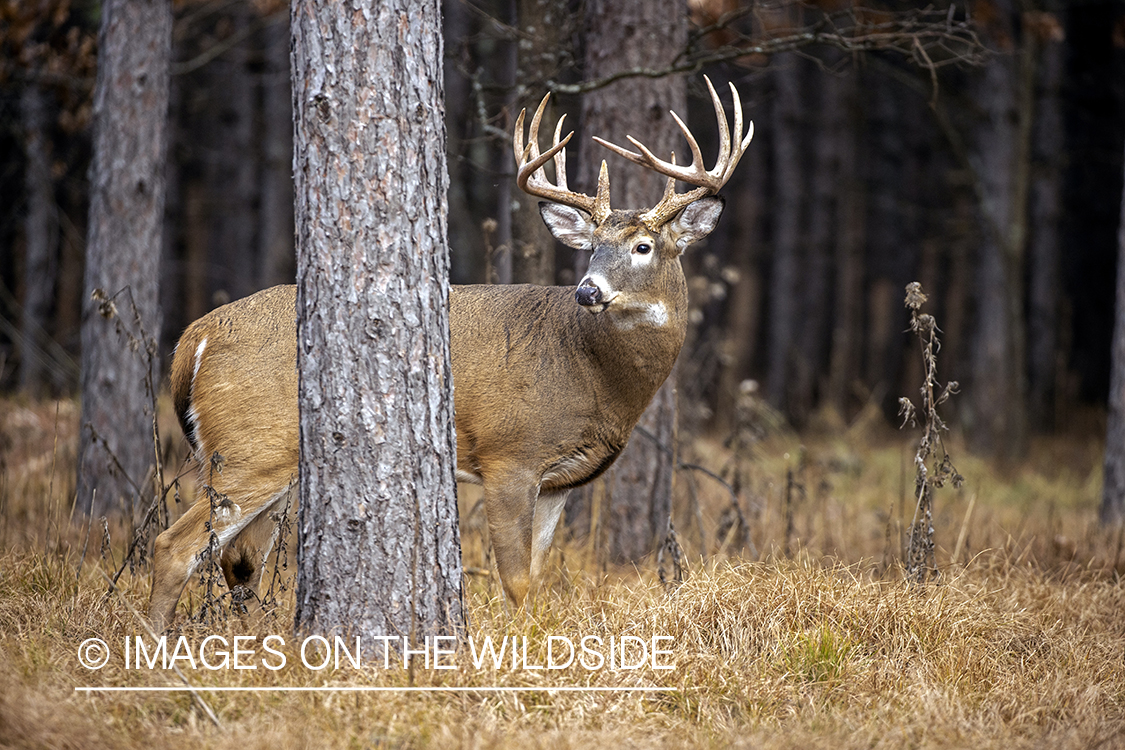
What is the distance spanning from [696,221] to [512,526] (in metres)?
1.77

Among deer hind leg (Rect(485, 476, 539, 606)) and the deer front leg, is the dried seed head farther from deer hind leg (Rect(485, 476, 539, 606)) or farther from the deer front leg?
the deer front leg

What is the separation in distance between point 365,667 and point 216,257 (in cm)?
2152

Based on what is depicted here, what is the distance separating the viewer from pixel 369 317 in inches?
137

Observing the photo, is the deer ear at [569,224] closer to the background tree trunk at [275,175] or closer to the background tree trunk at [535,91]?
the background tree trunk at [535,91]

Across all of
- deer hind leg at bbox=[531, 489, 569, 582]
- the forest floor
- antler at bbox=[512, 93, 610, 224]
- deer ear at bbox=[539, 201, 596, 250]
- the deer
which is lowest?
the forest floor

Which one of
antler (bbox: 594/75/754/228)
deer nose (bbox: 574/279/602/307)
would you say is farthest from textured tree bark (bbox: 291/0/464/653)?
antler (bbox: 594/75/754/228)

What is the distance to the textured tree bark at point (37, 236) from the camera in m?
10.1

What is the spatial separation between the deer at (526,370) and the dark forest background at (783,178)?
0.84 metres

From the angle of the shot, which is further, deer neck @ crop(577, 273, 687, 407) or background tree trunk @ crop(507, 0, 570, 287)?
background tree trunk @ crop(507, 0, 570, 287)

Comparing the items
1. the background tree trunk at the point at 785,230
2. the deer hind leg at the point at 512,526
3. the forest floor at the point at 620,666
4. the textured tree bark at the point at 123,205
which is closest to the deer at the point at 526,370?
the deer hind leg at the point at 512,526

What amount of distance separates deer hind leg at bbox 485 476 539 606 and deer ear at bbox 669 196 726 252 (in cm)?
145

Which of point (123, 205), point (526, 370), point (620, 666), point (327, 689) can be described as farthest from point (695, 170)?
point (123, 205)

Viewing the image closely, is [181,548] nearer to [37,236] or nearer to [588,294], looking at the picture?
[588,294]

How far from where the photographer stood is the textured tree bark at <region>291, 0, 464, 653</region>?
3.46m
